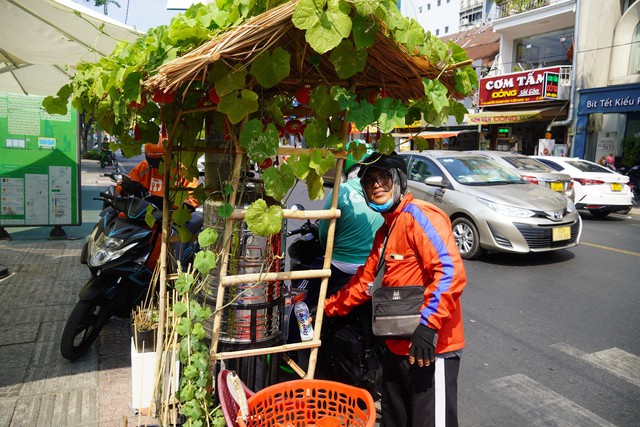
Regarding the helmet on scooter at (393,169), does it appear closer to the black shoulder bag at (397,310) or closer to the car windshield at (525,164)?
the black shoulder bag at (397,310)

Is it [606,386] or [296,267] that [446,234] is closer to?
[296,267]

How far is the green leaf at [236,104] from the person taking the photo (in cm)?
197

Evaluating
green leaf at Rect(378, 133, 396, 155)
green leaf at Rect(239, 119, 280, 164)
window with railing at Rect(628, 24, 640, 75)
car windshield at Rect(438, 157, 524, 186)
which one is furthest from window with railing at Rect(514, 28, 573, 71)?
green leaf at Rect(239, 119, 280, 164)

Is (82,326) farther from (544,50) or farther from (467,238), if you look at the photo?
(544,50)

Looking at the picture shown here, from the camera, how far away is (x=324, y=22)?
170 cm

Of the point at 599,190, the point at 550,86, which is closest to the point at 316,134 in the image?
the point at 599,190

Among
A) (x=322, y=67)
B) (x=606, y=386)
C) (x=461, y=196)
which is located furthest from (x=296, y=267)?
(x=461, y=196)

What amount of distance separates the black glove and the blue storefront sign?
1843 centimetres

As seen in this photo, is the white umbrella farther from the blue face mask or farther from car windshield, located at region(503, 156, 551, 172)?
car windshield, located at region(503, 156, 551, 172)

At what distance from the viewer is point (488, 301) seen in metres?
5.68

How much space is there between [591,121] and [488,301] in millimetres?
16691

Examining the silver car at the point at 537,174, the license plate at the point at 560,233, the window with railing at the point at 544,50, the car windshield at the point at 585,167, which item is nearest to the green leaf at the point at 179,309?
the license plate at the point at 560,233

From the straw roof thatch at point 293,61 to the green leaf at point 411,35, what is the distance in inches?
2.5

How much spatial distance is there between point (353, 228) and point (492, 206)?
471cm
